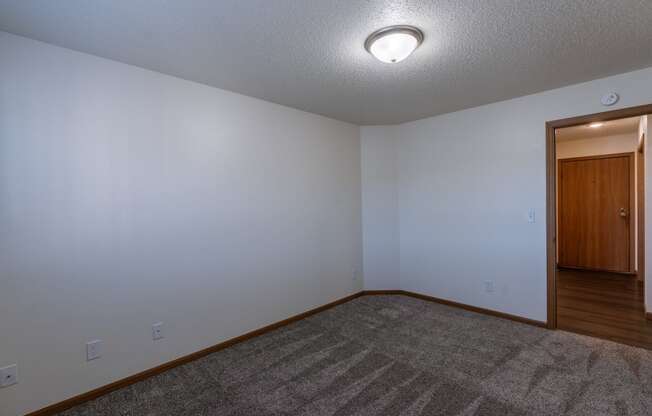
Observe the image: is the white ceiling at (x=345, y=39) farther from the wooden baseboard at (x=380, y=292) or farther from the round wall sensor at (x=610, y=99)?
the wooden baseboard at (x=380, y=292)

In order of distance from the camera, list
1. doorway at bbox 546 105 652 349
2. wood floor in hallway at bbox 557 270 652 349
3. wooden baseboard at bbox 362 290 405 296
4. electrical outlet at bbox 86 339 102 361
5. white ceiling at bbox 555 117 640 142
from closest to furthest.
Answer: electrical outlet at bbox 86 339 102 361, wood floor in hallway at bbox 557 270 652 349, doorway at bbox 546 105 652 349, wooden baseboard at bbox 362 290 405 296, white ceiling at bbox 555 117 640 142

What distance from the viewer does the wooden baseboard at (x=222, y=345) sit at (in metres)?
2.06

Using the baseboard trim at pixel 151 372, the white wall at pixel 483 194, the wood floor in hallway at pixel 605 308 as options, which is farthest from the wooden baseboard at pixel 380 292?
the wood floor in hallway at pixel 605 308

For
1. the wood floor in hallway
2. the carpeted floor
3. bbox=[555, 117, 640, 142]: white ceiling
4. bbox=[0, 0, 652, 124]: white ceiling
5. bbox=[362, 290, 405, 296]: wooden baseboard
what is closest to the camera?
bbox=[0, 0, 652, 124]: white ceiling

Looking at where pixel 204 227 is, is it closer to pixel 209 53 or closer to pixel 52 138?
pixel 52 138

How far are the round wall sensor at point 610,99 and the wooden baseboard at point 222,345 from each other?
6.95ft

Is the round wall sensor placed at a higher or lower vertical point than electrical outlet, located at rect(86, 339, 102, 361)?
higher

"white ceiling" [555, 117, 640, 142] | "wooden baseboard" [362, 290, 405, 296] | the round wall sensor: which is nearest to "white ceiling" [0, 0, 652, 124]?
the round wall sensor

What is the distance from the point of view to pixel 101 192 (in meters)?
2.21

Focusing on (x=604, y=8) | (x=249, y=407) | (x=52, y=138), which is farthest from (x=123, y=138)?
(x=604, y=8)

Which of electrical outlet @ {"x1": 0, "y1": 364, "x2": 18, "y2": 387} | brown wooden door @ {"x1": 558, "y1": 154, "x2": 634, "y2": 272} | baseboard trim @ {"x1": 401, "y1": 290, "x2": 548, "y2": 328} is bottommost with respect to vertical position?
baseboard trim @ {"x1": 401, "y1": 290, "x2": 548, "y2": 328}

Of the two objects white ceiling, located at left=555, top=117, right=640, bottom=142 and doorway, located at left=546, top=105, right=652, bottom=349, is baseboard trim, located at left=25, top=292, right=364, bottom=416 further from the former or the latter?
white ceiling, located at left=555, top=117, right=640, bottom=142

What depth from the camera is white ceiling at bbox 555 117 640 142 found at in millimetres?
4508

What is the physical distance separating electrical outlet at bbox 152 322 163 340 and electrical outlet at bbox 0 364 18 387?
764 millimetres
